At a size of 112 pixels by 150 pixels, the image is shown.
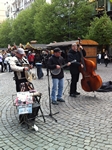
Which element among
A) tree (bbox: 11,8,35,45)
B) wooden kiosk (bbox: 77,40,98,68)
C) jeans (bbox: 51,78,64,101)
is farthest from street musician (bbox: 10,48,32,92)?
tree (bbox: 11,8,35,45)

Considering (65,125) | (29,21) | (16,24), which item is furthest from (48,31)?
(65,125)

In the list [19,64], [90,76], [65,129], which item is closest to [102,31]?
[90,76]

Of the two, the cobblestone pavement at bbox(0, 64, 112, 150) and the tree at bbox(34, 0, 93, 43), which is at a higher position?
the tree at bbox(34, 0, 93, 43)

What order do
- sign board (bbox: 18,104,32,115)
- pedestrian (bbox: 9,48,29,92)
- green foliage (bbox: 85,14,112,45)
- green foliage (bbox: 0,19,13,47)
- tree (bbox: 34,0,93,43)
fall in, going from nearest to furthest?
sign board (bbox: 18,104,32,115), pedestrian (bbox: 9,48,29,92), green foliage (bbox: 85,14,112,45), tree (bbox: 34,0,93,43), green foliage (bbox: 0,19,13,47)

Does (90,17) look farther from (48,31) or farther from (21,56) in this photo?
(21,56)

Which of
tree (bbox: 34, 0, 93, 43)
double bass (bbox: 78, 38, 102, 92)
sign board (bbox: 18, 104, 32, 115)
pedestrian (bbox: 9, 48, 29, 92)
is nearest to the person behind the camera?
sign board (bbox: 18, 104, 32, 115)

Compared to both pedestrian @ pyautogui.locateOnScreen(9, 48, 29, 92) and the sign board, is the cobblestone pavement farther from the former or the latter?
pedestrian @ pyautogui.locateOnScreen(9, 48, 29, 92)

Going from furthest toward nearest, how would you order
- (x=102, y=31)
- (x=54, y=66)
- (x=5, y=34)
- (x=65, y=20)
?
(x=5, y=34) → (x=65, y=20) → (x=102, y=31) → (x=54, y=66)

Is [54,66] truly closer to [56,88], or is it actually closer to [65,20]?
[56,88]

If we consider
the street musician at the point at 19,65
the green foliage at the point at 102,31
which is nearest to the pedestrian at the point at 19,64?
the street musician at the point at 19,65

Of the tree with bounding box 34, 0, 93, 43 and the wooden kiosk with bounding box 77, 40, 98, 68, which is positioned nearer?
the wooden kiosk with bounding box 77, 40, 98, 68

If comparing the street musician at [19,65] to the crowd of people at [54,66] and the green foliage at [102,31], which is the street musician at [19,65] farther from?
the green foliage at [102,31]

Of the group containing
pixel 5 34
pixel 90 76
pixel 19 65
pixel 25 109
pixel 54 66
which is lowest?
pixel 25 109

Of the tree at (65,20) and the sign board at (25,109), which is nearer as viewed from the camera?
the sign board at (25,109)
